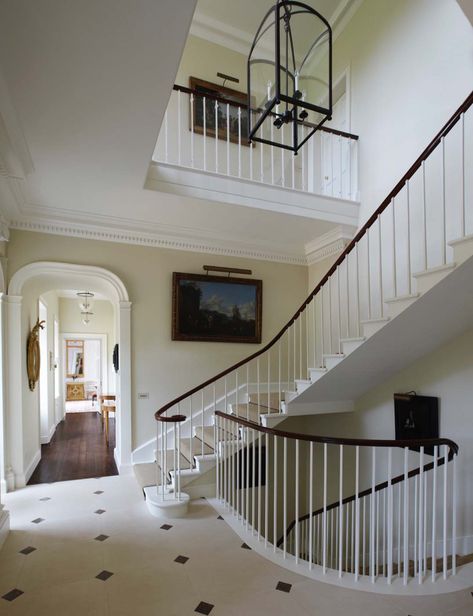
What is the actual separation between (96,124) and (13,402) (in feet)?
11.7

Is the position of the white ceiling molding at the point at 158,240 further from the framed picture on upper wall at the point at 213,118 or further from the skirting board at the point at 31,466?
the skirting board at the point at 31,466

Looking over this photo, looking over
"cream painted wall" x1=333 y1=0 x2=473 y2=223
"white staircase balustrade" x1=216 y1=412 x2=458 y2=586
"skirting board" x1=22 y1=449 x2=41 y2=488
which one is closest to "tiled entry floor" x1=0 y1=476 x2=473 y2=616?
"white staircase balustrade" x1=216 y1=412 x2=458 y2=586

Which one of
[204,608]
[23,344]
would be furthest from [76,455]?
[204,608]

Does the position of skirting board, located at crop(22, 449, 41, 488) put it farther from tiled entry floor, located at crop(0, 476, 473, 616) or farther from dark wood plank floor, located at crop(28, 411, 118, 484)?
tiled entry floor, located at crop(0, 476, 473, 616)

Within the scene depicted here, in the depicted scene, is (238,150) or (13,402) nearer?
(13,402)

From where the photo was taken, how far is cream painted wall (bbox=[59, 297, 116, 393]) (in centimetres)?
1127

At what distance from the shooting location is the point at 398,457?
4578 millimetres

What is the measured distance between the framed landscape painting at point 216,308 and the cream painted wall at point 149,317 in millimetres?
135

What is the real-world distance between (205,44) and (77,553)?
7365 mm

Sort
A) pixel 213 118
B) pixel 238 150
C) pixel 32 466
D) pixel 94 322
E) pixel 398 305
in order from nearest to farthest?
pixel 398 305
pixel 32 466
pixel 238 150
pixel 213 118
pixel 94 322

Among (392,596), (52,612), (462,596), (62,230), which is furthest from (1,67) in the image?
(462,596)

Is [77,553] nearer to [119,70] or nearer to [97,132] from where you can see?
[97,132]

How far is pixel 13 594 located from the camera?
2.69 meters

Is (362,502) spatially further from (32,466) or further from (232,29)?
(232,29)
